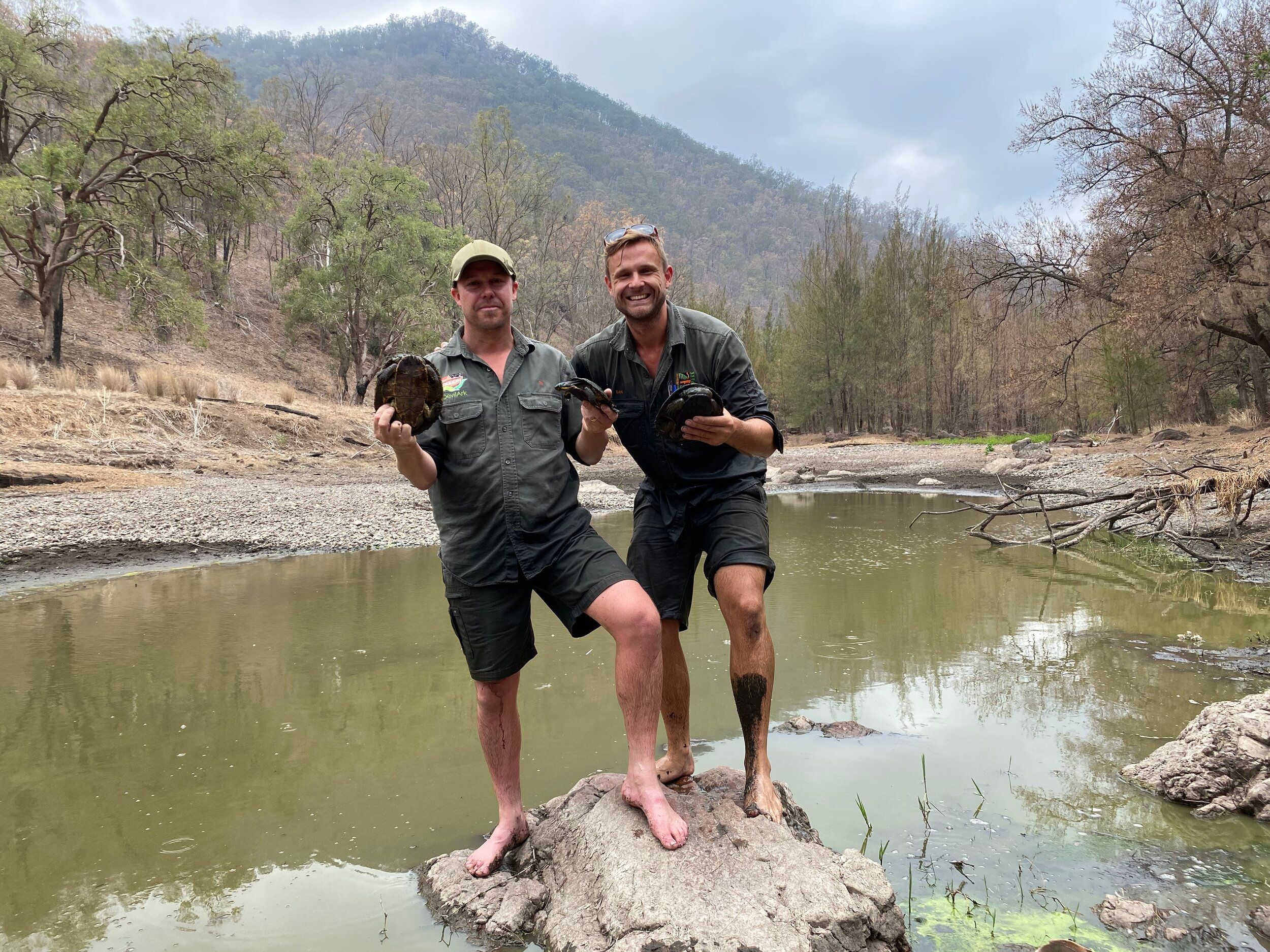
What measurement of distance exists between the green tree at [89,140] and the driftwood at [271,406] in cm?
567

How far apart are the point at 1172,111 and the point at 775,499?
42.1 ft

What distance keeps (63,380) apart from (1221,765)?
20516 mm

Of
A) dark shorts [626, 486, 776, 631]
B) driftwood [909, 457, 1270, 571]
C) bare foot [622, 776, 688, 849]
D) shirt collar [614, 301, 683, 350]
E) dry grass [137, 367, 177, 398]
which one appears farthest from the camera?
dry grass [137, 367, 177, 398]

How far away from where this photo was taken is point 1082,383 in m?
30.8

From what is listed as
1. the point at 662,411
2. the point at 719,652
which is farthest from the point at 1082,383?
the point at 662,411

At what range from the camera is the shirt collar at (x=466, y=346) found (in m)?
2.77

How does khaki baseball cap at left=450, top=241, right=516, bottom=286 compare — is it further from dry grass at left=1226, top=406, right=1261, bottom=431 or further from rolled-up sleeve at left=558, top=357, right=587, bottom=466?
dry grass at left=1226, top=406, right=1261, bottom=431

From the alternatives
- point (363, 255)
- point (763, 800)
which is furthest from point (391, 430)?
point (363, 255)

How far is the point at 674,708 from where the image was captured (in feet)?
9.64

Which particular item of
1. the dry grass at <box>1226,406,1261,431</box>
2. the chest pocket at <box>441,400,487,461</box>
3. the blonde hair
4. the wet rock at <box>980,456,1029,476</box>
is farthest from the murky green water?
the dry grass at <box>1226,406,1261,431</box>

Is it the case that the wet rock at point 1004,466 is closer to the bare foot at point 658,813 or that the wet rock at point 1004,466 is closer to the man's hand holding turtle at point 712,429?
the man's hand holding turtle at point 712,429

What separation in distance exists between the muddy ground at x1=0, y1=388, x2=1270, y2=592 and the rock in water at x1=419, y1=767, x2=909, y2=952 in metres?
7.54

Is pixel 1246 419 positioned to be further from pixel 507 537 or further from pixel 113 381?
pixel 113 381

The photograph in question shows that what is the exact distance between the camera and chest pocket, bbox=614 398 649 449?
→ 9.63ft
